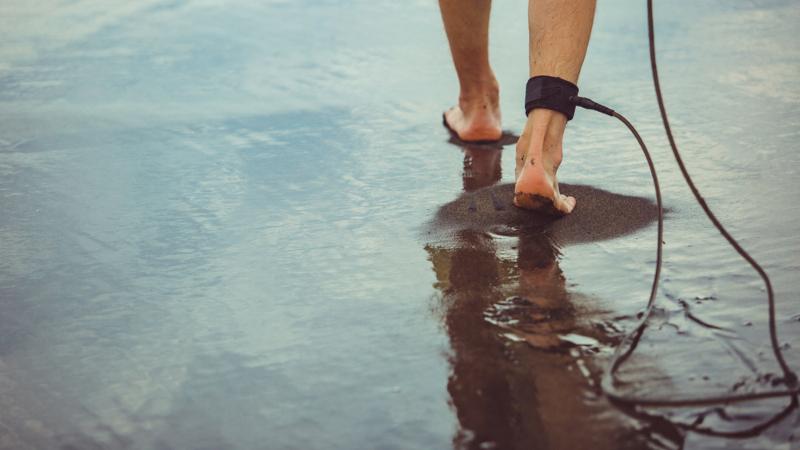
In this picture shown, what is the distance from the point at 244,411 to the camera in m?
1.28

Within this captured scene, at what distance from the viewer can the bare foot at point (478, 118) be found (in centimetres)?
253

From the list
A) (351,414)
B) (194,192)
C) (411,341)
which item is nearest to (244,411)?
(351,414)

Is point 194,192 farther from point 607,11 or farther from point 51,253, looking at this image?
point 607,11

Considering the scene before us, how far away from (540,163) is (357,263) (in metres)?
0.41

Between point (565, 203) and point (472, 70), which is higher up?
point (472, 70)

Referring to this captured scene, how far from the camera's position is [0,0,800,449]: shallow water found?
1.27m

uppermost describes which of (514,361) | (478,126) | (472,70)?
(472,70)

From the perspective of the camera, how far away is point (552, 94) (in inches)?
74.7

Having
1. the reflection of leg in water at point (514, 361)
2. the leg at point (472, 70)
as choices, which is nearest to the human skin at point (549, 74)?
the reflection of leg in water at point (514, 361)

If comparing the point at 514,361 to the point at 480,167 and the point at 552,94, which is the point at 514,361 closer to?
the point at 552,94

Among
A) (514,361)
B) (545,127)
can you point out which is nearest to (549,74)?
(545,127)

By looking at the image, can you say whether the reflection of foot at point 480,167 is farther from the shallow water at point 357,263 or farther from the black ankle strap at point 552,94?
the black ankle strap at point 552,94

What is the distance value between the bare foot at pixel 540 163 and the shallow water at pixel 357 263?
0.08 m

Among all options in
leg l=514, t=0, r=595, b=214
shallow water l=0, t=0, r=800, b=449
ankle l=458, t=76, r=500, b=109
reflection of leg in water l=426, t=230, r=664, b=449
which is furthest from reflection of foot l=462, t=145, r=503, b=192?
reflection of leg in water l=426, t=230, r=664, b=449
